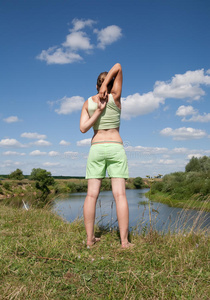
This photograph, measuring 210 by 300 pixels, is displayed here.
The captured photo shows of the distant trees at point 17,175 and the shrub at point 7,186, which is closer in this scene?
the shrub at point 7,186

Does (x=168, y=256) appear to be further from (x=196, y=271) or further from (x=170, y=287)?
(x=170, y=287)

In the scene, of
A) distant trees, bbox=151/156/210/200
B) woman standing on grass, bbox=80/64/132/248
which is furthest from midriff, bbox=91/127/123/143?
distant trees, bbox=151/156/210/200

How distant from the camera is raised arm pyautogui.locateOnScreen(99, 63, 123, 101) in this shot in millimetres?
3418

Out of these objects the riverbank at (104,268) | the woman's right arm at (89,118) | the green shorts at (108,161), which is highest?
the woman's right arm at (89,118)

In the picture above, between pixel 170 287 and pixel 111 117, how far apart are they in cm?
218

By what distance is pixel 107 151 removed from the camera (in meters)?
3.40

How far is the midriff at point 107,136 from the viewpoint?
348 centimetres

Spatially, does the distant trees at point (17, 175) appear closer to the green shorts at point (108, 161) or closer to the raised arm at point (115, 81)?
the green shorts at point (108, 161)

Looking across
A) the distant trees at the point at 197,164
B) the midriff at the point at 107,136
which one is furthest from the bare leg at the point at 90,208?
the distant trees at the point at 197,164

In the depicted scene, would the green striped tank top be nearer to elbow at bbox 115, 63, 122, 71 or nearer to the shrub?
elbow at bbox 115, 63, 122, 71

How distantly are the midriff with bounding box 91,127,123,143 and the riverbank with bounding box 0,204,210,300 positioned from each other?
1434mm

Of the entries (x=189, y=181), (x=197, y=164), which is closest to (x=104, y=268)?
(x=189, y=181)

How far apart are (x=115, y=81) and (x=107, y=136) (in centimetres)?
78

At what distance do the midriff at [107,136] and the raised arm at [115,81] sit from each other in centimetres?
46
